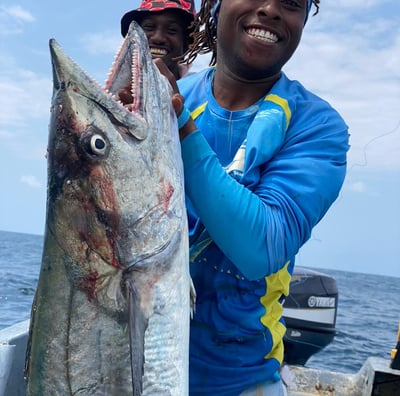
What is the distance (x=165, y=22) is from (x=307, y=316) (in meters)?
3.92

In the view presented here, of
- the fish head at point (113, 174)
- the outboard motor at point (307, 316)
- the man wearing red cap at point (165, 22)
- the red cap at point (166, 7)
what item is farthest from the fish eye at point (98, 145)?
the outboard motor at point (307, 316)

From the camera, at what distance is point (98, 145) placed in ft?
5.82

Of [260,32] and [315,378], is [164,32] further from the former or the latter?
[315,378]

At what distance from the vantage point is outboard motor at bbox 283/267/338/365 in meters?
6.60

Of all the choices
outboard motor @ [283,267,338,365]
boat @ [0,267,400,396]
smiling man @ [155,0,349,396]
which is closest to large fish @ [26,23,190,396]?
smiling man @ [155,0,349,396]

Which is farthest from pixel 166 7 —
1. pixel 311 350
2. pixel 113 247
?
pixel 311 350

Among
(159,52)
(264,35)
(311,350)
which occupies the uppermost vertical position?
(159,52)

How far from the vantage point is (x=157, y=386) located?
6.00 feet

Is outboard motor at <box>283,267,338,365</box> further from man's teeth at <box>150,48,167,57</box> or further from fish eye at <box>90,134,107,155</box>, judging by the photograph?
fish eye at <box>90,134,107,155</box>

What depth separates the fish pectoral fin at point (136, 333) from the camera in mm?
1775

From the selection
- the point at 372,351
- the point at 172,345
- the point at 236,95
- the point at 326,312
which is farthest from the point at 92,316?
the point at 372,351

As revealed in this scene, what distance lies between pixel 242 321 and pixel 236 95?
3.03 ft

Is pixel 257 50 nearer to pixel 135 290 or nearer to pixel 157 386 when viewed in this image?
pixel 135 290

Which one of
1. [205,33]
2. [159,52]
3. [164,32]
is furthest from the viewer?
[164,32]
